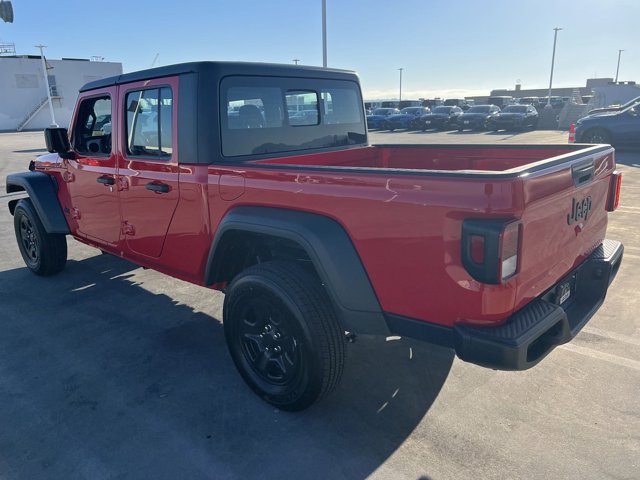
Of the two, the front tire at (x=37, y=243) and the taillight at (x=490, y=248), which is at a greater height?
the taillight at (x=490, y=248)

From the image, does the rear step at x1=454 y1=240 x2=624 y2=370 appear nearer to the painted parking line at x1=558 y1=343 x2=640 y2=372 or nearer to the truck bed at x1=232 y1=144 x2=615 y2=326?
the truck bed at x1=232 y1=144 x2=615 y2=326

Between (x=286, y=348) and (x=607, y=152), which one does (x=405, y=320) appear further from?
(x=607, y=152)

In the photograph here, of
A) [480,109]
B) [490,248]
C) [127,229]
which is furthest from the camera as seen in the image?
[480,109]

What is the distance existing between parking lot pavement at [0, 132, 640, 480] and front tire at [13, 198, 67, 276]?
109 centimetres

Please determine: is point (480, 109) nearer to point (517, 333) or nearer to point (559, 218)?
point (559, 218)

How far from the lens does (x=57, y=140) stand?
14.4 feet

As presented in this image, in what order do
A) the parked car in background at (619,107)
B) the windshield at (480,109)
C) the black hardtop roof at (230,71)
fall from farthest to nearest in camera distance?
the windshield at (480,109) < the parked car in background at (619,107) < the black hardtop roof at (230,71)

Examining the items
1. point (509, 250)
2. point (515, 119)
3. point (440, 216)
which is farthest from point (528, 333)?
point (515, 119)

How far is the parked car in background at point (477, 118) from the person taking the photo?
2719cm

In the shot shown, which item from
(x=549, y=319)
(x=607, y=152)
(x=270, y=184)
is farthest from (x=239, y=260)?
(x=607, y=152)

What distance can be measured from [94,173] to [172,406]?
2216mm

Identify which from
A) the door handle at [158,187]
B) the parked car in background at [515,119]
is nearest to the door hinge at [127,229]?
the door handle at [158,187]

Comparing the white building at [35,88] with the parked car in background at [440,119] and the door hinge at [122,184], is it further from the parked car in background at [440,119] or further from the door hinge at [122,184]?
the door hinge at [122,184]

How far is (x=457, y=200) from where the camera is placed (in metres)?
2.10
